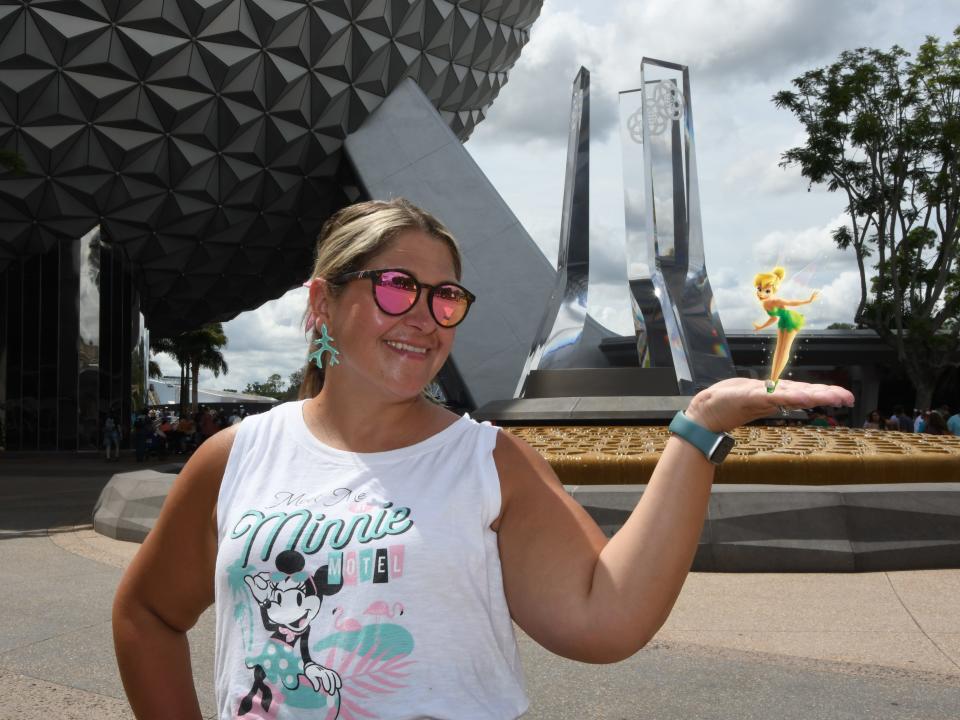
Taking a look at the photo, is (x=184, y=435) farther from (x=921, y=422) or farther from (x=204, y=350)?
(x=204, y=350)

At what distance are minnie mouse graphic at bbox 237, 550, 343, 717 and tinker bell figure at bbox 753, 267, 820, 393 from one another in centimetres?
81

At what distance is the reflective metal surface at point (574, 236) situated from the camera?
16.4 metres

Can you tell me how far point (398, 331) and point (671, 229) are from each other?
14188mm

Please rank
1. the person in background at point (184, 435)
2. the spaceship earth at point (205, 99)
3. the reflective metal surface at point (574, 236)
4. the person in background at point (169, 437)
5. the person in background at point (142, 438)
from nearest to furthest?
the reflective metal surface at point (574, 236), the spaceship earth at point (205, 99), the person in background at point (142, 438), the person in background at point (169, 437), the person in background at point (184, 435)

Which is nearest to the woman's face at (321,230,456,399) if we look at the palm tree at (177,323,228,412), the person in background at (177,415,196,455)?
the person in background at (177,415,196,455)

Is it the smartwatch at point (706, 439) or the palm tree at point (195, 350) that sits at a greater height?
the smartwatch at point (706, 439)

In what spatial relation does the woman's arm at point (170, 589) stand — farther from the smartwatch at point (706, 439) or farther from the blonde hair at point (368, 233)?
the smartwatch at point (706, 439)

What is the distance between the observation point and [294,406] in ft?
6.47

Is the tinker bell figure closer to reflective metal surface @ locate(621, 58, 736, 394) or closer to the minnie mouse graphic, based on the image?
the minnie mouse graphic

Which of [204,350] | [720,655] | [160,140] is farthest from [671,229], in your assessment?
[204,350]

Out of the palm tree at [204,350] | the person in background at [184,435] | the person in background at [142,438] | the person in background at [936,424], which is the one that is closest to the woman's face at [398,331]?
the person in background at [936,424]

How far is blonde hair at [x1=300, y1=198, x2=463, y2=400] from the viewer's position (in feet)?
5.96

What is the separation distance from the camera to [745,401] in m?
1.51

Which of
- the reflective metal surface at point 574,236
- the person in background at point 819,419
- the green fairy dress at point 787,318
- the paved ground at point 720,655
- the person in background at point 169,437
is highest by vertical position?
the reflective metal surface at point 574,236
